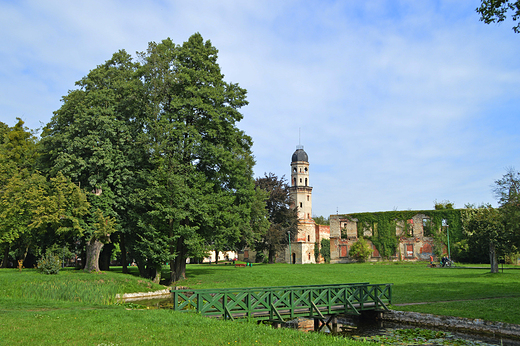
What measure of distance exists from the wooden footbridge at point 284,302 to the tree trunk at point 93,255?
13629 mm

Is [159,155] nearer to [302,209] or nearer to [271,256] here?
[271,256]

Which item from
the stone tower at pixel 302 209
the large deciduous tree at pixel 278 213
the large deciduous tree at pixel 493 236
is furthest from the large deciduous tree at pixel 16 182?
the stone tower at pixel 302 209

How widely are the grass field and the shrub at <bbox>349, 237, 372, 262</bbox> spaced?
3277cm

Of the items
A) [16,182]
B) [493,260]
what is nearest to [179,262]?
[16,182]

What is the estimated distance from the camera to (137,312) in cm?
1260

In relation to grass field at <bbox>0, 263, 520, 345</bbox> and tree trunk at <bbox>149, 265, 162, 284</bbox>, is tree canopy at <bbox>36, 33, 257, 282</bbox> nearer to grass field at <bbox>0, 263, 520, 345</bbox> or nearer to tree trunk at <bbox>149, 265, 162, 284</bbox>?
tree trunk at <bbox>149, 265, 162, 284</bbox>

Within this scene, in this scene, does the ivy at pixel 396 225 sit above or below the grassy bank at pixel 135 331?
above

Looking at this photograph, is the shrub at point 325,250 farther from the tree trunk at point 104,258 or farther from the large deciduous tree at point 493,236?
the tree trunk at point 104,258

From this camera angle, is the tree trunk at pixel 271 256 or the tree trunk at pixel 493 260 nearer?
the tree trunk at pixel 493 260

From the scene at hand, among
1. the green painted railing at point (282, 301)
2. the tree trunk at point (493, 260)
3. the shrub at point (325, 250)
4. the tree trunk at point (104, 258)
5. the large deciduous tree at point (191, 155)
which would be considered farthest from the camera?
the shrub at point (325, 250)

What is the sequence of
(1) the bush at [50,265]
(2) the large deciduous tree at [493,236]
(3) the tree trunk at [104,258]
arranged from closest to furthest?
(1) the bush at [50,265]
(2) the large deciduous tree at [493,236]
(3) the tree trunk at [104,258]

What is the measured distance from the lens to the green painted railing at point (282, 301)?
13.1 m

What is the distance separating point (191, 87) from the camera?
87.8 ft

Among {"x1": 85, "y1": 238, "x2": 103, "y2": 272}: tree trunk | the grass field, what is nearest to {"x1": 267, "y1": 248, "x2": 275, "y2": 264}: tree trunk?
the grass field
